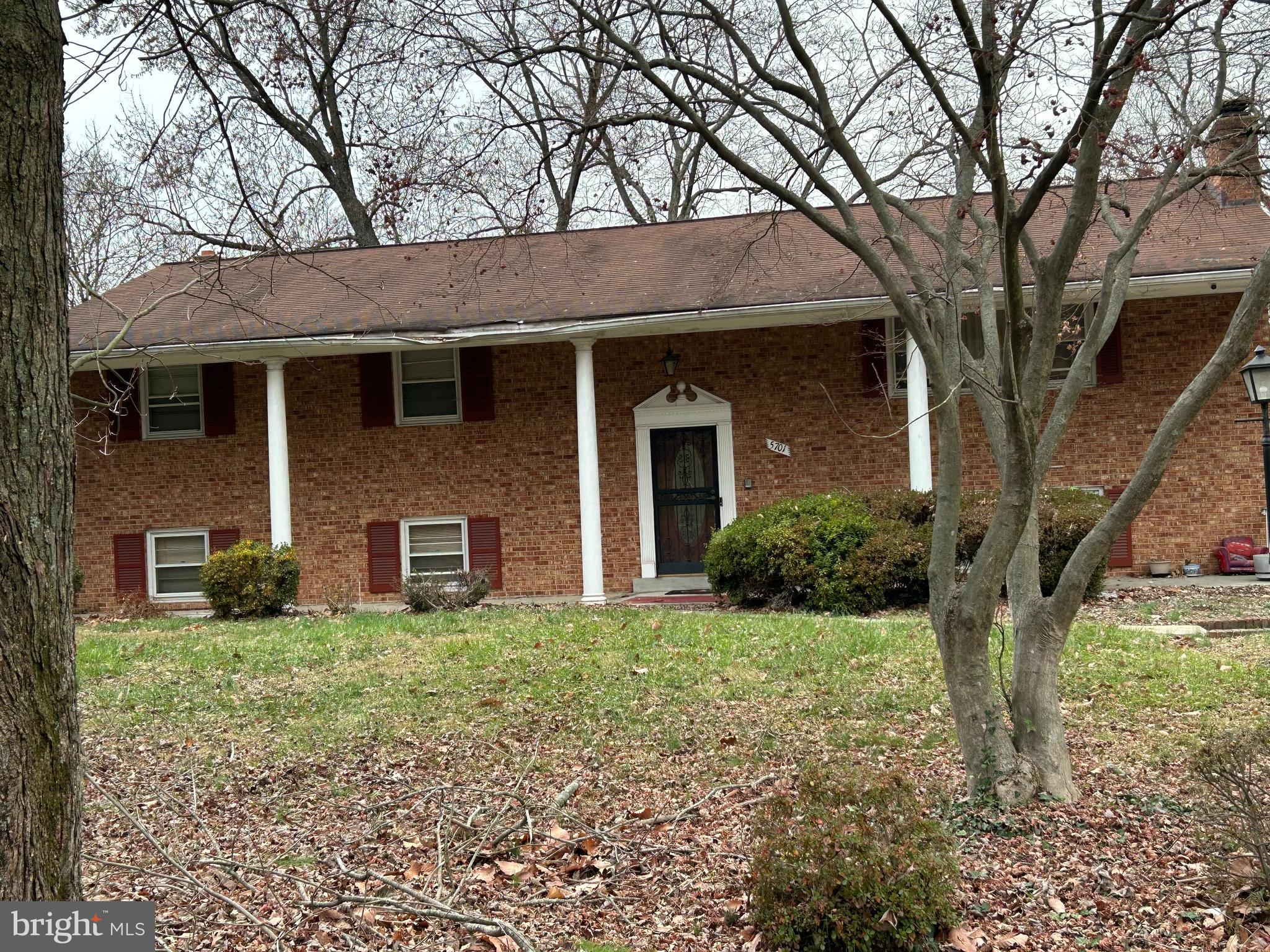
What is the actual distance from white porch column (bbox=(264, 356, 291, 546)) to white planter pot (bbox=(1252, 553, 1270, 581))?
12.2m

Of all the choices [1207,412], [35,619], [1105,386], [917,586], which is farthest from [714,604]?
[35,619]

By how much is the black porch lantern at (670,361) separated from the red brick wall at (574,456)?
13 centimetres

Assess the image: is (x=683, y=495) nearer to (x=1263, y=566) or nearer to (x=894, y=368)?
(x=894, y=368)

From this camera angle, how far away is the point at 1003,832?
5.09 m

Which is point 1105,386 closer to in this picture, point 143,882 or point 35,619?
point 143,882

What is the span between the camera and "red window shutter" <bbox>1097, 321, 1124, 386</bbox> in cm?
1460

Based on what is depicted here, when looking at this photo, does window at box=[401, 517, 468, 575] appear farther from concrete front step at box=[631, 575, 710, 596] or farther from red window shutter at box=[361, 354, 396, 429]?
concrete front step at box=[631, 575, 710, 596]

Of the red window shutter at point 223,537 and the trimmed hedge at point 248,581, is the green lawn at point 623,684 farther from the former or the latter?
the red window shutter at point 223,537

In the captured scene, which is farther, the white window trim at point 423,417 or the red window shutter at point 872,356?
the white window trim at point 423,417

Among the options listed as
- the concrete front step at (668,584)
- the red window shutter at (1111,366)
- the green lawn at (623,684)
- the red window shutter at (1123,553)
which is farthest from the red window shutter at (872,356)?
the green lawn at (623,684)

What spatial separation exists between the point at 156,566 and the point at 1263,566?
1489 centimetres

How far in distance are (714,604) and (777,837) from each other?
902 centimetres

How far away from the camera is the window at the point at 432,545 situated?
15.9m

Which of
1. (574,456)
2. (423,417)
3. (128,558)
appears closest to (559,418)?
(574,456)
